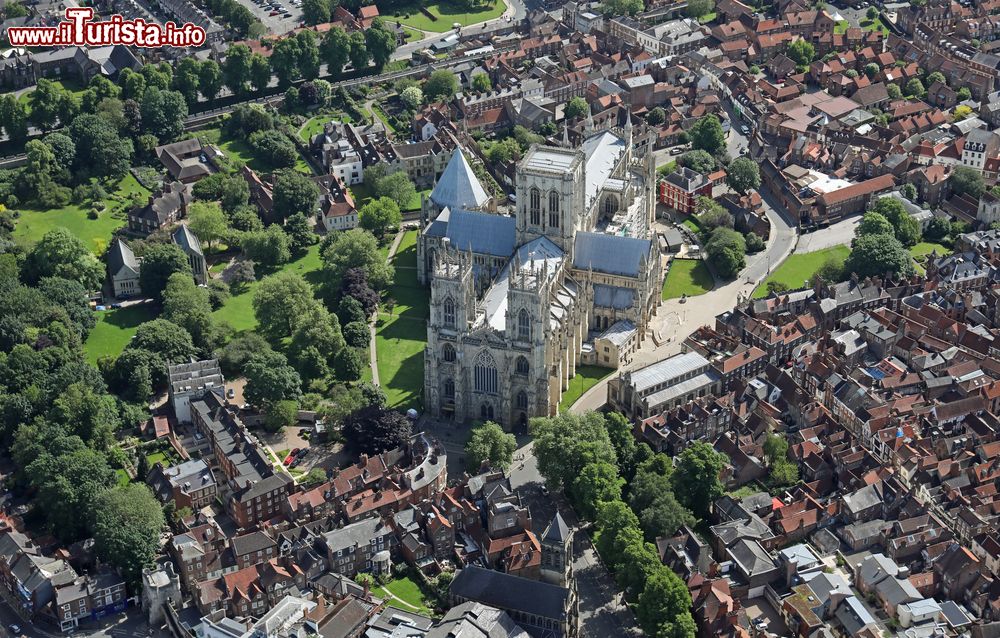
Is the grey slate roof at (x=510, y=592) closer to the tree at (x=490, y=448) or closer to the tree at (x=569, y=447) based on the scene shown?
the tree at (x=569, y=447)

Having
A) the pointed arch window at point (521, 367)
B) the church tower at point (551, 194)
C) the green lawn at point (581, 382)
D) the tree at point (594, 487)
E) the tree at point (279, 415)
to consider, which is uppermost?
the church tower at point (551, 194)

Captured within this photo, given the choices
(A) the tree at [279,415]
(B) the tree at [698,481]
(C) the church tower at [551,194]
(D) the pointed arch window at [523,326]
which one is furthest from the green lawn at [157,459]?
(B) the tree at [698,481]

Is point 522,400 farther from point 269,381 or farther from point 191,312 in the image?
point 191,312

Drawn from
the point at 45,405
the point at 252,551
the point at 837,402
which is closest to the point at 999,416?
the point at 837,402

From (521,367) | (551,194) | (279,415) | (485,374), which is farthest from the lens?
(551,194)

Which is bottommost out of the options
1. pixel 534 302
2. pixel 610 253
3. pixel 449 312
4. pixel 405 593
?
pixel 405 593

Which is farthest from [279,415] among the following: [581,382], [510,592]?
[510,592]

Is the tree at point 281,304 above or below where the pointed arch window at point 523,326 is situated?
below

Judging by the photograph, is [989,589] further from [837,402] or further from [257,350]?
[257,350]
